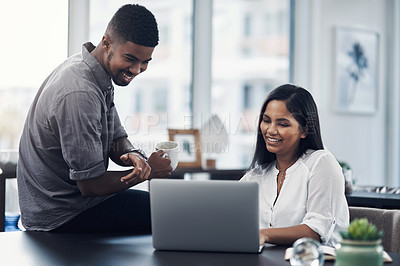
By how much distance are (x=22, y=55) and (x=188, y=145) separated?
1.30m

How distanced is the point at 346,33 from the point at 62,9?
272cm

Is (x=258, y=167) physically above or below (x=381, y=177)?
above

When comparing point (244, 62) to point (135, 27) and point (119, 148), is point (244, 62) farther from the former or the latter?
point (135, 27)

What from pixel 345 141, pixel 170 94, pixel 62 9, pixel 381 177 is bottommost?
pixel 381 177

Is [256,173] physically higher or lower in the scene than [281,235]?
higher

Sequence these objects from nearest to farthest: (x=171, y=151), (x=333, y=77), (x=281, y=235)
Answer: (x=281, y=235), (x=171, y=151), (x=333, y=77)

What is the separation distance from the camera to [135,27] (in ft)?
6.70

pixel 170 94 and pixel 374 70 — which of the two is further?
pixel 374 70

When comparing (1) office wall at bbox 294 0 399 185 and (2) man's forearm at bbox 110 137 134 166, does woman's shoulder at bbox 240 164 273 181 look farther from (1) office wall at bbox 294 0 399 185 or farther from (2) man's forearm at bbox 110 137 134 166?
(1) office wall at bbox 294 0 399 185

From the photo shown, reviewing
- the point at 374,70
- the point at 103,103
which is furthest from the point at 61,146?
the point at 374,70

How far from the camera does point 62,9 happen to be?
3584 millimetres

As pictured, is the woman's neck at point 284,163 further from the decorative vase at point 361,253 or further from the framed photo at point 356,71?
the framed photo at point 356,71

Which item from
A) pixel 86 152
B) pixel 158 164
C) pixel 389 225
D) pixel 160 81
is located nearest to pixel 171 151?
pixel 158 164

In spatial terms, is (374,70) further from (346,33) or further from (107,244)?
(107,244)
